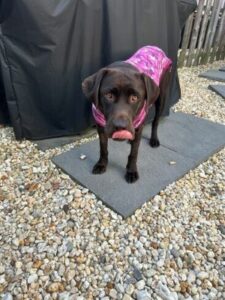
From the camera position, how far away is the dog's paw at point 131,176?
8.45 ft

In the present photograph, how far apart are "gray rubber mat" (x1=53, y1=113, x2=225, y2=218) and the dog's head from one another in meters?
0.56

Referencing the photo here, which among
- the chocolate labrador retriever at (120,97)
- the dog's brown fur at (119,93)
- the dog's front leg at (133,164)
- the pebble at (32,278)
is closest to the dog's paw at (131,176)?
the dog's front leg at (133,164)

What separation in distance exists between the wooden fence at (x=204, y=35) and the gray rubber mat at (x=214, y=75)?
53 cm

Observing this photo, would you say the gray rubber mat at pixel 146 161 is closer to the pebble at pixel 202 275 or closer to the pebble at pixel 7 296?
the pebble at pixel 202 275

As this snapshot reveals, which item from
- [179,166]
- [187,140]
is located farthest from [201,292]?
[187,140]

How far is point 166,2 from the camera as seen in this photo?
334cm

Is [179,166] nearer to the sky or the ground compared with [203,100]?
nearer to the sky

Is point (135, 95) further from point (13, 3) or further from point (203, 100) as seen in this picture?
point (203, 100)

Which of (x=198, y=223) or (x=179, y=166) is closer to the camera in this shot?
(x=198, y=223)

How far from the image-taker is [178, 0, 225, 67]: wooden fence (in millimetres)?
5715

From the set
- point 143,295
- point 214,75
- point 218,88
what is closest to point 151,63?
point 143,295

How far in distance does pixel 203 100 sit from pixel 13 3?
3.08 m

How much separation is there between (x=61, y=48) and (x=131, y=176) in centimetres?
138

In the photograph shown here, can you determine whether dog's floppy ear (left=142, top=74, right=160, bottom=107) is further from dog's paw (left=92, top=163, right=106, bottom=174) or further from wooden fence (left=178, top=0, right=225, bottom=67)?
wooden fence (left=178, top=0, right=225, bottom=67)
